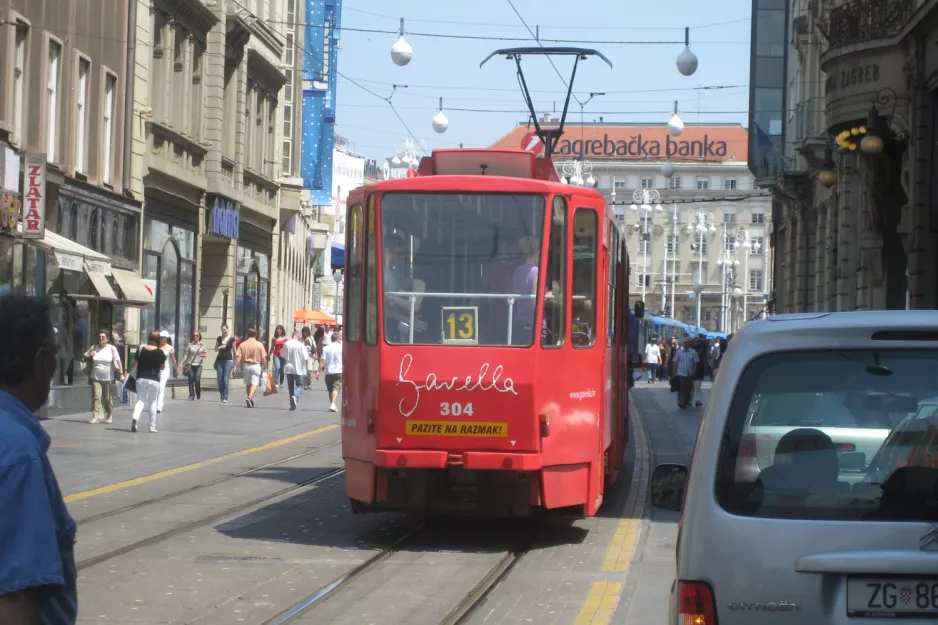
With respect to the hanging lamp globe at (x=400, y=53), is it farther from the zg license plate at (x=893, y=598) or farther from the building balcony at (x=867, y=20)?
the zg license plate at (x=893, y=598)

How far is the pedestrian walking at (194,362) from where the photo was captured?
33.5 meters

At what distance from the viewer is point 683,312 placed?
135m

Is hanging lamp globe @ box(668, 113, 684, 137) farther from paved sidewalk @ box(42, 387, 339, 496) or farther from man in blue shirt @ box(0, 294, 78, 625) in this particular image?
man in blue shirt @ box(0, 294, 78, 625)

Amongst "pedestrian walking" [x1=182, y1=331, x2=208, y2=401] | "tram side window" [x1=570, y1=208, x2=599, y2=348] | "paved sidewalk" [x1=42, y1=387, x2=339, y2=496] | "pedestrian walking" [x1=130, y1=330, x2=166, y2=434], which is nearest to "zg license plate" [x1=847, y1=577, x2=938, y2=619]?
"tram side window" [x1=570, y1=208, x2=599, y2=348]

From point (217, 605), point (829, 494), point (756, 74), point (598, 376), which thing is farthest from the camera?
point (756, 74)

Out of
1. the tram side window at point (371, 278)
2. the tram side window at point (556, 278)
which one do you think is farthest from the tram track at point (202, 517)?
the tram side window at point (556, 278)

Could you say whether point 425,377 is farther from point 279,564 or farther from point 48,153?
point 48,153

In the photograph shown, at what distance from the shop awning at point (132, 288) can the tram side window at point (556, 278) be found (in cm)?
1952

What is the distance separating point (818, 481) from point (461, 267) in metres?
7.91

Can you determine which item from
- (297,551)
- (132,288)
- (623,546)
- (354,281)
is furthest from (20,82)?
(623,546)

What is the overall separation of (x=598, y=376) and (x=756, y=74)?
35.8 metres

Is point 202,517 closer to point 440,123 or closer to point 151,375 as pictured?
point 151,375

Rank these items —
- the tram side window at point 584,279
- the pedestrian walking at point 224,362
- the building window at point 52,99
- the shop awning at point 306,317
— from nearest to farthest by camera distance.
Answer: the tram side window at point 584,279
the building window at point 52,99
the pedestrian walking at point 224,362
the shop awning at point 306,317

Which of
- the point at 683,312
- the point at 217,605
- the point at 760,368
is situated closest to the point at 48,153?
the point at 217,605
